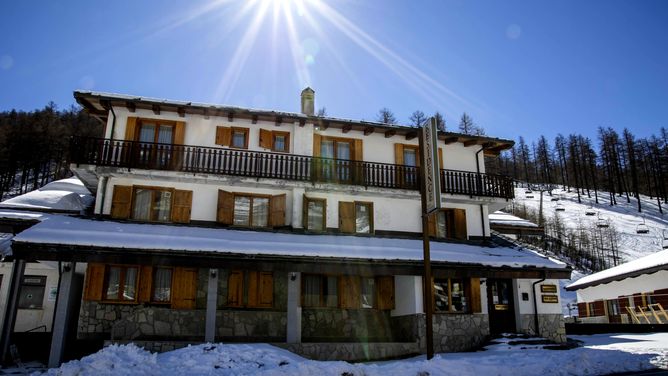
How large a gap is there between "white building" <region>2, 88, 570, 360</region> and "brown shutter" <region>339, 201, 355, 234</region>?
57 millimetres

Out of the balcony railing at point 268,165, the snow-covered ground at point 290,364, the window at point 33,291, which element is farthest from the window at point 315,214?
the window at point 33,291

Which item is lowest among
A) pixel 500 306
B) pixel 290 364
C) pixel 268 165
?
pixel 290 364

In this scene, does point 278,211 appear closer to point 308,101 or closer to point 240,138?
point 240,138

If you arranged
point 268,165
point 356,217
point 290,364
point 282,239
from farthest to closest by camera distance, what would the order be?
point 356,217, point 268,165, point 282,239, point 290,364

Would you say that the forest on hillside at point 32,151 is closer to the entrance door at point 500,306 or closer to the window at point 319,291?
the window at point 319,291

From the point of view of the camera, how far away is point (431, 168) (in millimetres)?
12125

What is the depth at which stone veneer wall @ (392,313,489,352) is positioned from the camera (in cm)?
1597

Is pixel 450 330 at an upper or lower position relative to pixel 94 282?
lower

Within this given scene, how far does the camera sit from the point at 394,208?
19.4 metres

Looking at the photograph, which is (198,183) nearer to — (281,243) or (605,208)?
(281,243)

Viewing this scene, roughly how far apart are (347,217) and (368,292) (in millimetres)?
2928

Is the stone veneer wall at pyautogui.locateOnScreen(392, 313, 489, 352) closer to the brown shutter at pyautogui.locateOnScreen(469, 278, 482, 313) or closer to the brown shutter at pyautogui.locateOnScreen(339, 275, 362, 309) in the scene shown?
the brown shutter at pyautogui.locateOnScreen(469, 278, 482, 313)

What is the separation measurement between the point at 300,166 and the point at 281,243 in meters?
4.17

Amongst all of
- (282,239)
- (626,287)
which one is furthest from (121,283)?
(626,287)
